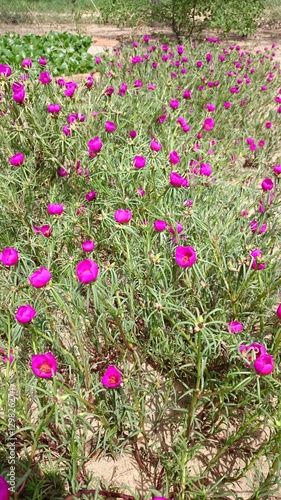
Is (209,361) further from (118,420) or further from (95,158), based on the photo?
(95,158)

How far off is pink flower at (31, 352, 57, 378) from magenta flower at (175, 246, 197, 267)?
0.46 m

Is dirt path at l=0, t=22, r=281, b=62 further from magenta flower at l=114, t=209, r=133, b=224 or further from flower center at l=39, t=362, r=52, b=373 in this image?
flower center at l=39, t=362, r=52, b=373

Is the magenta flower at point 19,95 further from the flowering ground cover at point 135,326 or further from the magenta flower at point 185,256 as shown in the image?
the magenta flower at point 185,256

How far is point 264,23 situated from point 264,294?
13537 mm

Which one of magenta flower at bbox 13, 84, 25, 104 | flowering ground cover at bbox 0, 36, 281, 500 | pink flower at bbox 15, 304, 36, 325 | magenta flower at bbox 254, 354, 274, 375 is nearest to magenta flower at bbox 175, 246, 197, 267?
flowering ground cover at bbox 0, 36, 281, 500

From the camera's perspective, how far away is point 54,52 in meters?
5.89

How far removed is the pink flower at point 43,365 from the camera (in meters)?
0.97

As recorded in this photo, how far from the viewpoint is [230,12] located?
7.89 meters

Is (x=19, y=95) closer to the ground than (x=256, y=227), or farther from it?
farther from it

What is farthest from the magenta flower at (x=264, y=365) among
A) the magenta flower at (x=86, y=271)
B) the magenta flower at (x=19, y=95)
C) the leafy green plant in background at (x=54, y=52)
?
the leafy green plant in background at (x=54, y=52)

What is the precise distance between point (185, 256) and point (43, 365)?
51 cm

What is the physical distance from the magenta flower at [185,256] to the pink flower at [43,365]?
18.0 inches

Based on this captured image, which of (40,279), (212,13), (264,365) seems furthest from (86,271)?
(212,13)

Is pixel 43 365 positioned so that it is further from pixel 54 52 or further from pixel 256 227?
pixel 54 52
